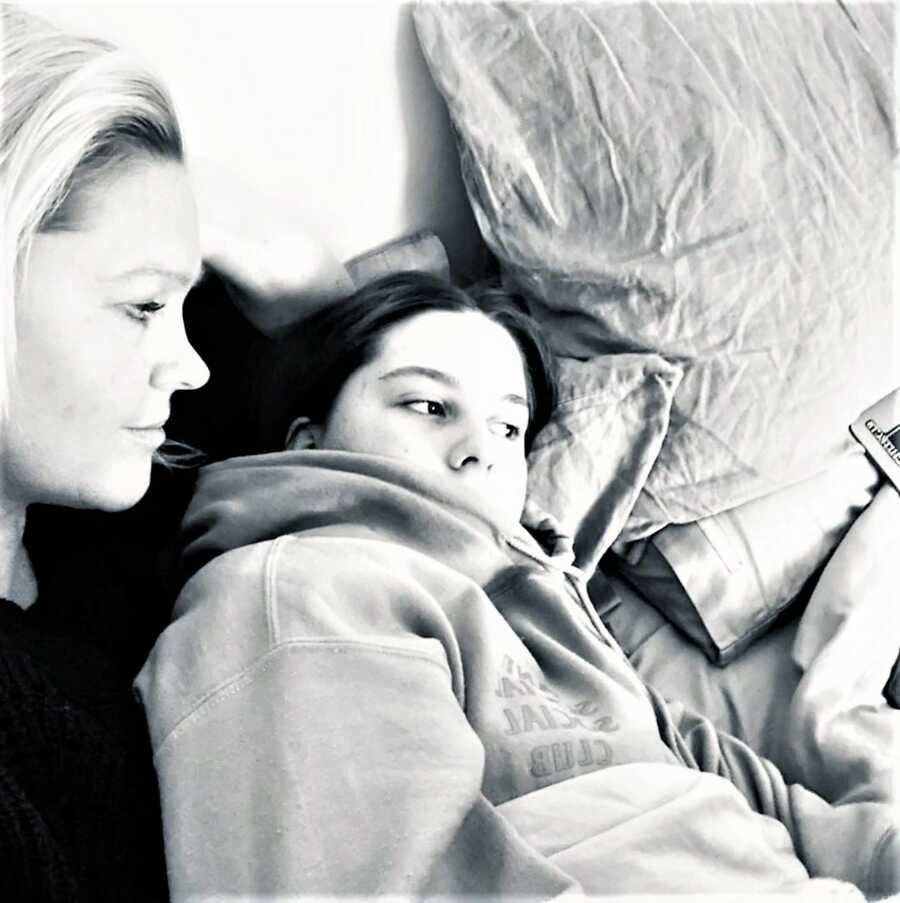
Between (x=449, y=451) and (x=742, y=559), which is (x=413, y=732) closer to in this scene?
(x=449, y=451)

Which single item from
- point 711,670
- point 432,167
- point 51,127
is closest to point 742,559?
point 711,670

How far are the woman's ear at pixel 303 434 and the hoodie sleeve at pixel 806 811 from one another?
37 centimetres

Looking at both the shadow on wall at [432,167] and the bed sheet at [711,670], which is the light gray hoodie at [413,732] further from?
the shadow on wall at [432,167]

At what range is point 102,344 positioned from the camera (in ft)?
3.03

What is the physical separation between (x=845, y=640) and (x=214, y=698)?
2.09ft

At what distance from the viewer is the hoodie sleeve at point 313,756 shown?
2.71 feet

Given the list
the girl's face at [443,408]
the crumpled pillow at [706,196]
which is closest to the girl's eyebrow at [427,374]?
the girl's face at [443,408]

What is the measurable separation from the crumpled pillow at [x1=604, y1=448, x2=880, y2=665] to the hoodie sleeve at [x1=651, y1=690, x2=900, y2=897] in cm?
13

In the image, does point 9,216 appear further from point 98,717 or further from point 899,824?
point 899,824

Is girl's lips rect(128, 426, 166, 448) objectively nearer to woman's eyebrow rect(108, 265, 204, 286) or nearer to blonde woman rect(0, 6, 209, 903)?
blonde woman rect(0, 6, 209, 903)

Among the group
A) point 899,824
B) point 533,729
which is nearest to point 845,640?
point 899,824

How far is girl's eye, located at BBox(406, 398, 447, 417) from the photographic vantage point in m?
1.11

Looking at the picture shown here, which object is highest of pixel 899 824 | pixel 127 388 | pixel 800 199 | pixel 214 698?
pixel 800 199

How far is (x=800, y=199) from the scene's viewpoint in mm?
1305
